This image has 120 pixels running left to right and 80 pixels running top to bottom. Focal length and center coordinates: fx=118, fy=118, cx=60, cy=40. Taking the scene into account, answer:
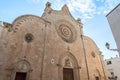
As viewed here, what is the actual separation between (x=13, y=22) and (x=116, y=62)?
24.3m

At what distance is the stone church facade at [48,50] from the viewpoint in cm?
1022

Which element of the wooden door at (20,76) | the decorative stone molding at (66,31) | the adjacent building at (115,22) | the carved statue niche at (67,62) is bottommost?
the wooden door at (20,76)

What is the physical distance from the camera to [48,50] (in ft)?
40.0

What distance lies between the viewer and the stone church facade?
10224 millimetres

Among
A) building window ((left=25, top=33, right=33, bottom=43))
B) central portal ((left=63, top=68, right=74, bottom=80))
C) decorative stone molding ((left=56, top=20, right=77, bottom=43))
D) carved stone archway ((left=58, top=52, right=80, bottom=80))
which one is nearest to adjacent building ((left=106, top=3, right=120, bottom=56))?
carved stone archway ((left=58, top=52, right=80, bottom=80))

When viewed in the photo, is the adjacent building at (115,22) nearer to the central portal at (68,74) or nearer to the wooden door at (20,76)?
the central portal at (68,74)

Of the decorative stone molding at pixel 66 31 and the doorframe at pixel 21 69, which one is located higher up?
the decorative stone molding at pixel 66 31

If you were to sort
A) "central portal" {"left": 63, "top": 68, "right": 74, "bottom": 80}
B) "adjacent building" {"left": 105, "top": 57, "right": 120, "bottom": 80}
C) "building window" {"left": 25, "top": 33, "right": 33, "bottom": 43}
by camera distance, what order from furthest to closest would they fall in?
"adjacent building" {"left": 105, "top": 57, "right": 120, "bottom": 80}, "central portal" {"left": 63, "top": 68, "right": 74, "bottom": 80}, "building window" {"left": 25, "top": 33, "right": 33, "bottom": 43}

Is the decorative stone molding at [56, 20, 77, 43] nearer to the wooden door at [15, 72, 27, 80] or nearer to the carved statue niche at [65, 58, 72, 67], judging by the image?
the carved statue niche at [65, 58, 72, 67]

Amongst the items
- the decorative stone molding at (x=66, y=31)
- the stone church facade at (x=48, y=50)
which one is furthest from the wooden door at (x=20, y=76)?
the decorative stone molding at (x=66, y=31)

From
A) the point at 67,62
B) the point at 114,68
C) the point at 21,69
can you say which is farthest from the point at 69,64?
the point at 114,68

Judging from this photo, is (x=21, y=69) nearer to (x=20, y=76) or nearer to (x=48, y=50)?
(x=20, y=76)

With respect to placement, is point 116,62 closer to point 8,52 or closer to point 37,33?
point 37,33

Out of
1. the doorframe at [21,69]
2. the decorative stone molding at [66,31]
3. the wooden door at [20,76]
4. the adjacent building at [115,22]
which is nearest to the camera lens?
the adjacent building at [115,22]
